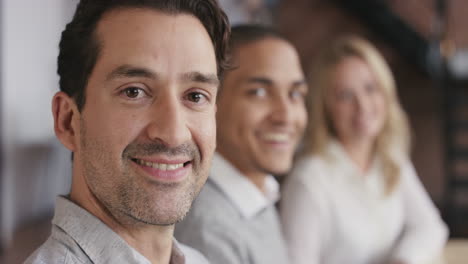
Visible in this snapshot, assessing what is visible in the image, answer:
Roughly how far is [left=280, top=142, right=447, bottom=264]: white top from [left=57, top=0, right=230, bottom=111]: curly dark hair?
0.83 metres

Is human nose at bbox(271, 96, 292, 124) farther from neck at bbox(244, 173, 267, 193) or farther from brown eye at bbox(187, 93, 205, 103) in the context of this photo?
brown eye at bbox(187, 93, 205, 103)

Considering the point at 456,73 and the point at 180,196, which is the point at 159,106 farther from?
the point at 456,73

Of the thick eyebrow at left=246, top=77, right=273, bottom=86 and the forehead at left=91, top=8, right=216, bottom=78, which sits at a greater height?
the forehead at left=91, top=8, right=216, bottom=78

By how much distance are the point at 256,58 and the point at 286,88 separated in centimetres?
8

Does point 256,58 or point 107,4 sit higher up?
point 107,4

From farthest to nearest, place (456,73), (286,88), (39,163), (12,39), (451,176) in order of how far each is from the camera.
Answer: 1. (456,73)
2. (451,176)
3. (39,163)
4. (12,39)
5. (286,88)

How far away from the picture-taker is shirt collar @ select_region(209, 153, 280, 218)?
927 millimetres

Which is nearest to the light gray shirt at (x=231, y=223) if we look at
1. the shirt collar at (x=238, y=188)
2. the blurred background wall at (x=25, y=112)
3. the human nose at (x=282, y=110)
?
the shirt collar at (x=238, y=188)

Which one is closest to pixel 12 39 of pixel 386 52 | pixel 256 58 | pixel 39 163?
pixel 39 163

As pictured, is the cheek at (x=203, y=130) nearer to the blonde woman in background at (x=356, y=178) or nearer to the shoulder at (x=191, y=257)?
the shoulder at (x=191, y=257)

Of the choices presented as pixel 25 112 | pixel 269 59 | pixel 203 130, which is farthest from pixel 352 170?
pixel 25 112

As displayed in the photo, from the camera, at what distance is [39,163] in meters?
2.30

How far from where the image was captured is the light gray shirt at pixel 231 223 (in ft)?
2.63

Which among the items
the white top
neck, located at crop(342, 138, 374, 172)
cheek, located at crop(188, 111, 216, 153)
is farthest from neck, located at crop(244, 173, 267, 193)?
neck, located at crop(342, 138, 374, 172)
